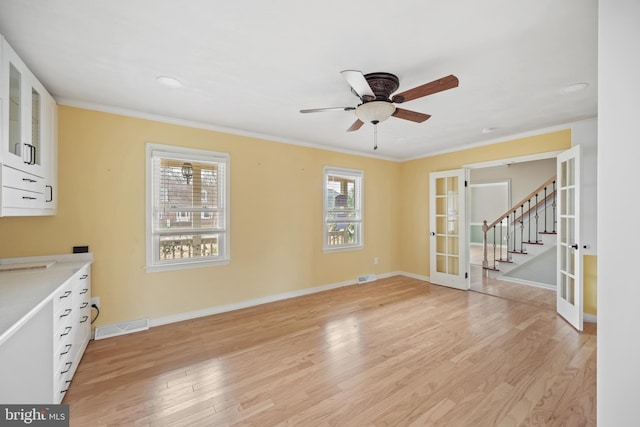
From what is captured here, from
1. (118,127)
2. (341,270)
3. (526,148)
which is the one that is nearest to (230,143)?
(118,127)

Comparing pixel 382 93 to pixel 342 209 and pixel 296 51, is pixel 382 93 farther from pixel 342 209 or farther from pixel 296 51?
pixel 342 209

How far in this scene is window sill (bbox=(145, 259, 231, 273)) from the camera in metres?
3.22

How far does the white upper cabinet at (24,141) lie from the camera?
174 centimetres

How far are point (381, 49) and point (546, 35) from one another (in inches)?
42.0

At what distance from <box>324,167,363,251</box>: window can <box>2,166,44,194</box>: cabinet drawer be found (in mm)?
3448

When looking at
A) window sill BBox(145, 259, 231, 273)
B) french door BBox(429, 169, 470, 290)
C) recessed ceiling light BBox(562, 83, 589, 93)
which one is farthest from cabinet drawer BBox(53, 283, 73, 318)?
french door BBox(429, 169, 470, 290)

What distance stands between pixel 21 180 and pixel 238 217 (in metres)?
2.12

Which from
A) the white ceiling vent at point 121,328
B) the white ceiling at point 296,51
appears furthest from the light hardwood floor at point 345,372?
the white ceiling at point 296,51

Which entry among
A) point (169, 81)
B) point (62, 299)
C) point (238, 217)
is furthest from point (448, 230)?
point (62, 299)

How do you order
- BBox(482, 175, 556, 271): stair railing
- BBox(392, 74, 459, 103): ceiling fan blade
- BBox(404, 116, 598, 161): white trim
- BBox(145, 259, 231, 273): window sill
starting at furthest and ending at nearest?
BBox(482, 175, 556, 271): stair railing < BBox(404, 116, 598, 161): white trim < BBox(145, 259, 231, 273): window sill < BBox(392, 74, 459, 103): ceiling fan blade

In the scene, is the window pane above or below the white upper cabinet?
below

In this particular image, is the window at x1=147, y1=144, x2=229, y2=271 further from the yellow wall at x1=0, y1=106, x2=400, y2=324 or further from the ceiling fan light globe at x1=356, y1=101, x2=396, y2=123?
the ceiling fan light globe at x1=356, y1=101, x2=396, y2=123

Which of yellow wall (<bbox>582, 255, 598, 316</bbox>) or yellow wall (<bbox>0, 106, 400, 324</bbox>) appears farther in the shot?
yellow wall (<bbox>582, 255, 598, 316</bbox>)

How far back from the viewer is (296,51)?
197cm
